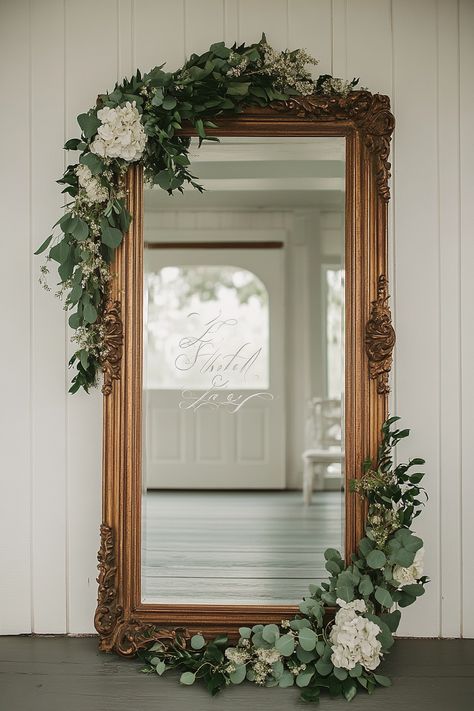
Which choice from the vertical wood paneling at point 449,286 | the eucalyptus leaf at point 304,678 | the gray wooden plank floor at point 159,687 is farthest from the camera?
the vertical wood paneling at point 449,286

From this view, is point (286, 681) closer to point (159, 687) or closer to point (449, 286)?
point (159, 687)

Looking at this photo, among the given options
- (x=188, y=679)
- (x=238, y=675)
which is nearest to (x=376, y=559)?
(x=238, y=675)

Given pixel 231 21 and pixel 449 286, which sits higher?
pixel 231 21

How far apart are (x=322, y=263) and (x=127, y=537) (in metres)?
3.96

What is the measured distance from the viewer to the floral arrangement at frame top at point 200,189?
2.19m

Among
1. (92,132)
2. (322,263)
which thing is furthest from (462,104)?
(322,263)

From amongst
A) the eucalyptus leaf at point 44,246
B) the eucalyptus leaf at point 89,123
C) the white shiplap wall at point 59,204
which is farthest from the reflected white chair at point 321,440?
the eucalyptus leaf at point 89,123

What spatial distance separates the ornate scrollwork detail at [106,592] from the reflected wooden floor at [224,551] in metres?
0.12

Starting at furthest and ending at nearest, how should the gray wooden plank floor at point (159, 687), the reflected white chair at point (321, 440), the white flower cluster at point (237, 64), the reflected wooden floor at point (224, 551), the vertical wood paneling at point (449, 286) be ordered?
1. the reflected white chair at point (321, 440)
2. the vertical wood paneling at point (449, 286)
3. the reflected wooden floor at point (224, 551)
4. the white flower cluster at point (237, 64)
5. the gray wooden plank floor at point (159, 687)

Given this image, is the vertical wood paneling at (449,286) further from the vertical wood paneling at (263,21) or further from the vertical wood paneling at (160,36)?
the vertical wood paneling at (160,36)

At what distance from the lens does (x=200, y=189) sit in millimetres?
2508

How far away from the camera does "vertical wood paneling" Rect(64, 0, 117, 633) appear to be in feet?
8.52

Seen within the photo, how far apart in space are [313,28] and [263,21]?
0.20m

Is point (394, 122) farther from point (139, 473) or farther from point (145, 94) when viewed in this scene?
point (139, 473)
